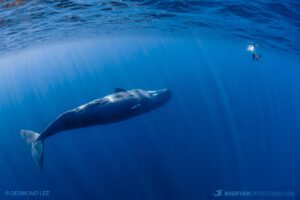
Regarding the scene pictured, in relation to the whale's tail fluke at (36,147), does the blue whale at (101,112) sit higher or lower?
higher

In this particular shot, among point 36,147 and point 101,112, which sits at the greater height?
point 101,112

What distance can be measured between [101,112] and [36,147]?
348 centimetres

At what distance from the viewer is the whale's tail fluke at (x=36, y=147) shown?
1116cm

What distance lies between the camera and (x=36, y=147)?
11.6m

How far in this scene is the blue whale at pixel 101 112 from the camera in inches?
418

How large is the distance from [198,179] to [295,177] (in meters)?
11.7

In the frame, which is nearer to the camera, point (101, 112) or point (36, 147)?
point (101, 112)

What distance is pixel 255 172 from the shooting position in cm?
2625

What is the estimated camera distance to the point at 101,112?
10641 millimetres

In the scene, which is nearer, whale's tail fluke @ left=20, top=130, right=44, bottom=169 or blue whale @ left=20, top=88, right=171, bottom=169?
blue whale @ left=20, top=88, right=171, bottom=169

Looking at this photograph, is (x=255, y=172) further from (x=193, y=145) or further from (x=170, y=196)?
(x=170, y=196)

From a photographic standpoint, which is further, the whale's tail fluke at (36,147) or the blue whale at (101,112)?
the whale's tail fluke at (36,147)

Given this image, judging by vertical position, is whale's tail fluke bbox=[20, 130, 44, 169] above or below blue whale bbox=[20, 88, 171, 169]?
below

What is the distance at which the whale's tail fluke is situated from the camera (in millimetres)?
11164
